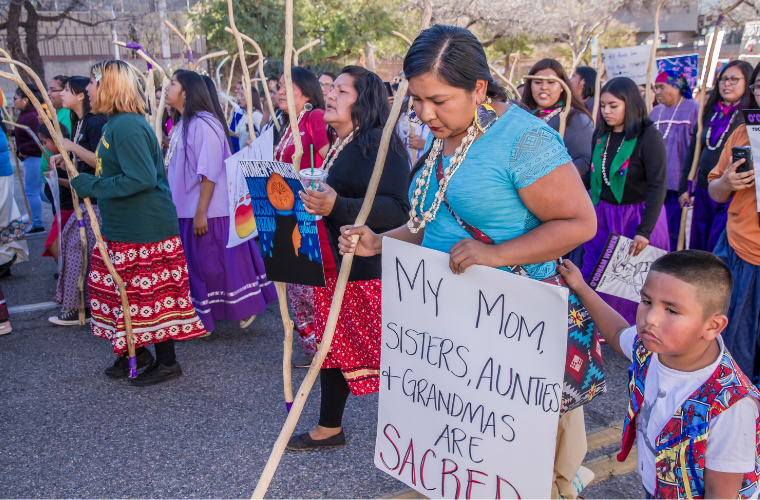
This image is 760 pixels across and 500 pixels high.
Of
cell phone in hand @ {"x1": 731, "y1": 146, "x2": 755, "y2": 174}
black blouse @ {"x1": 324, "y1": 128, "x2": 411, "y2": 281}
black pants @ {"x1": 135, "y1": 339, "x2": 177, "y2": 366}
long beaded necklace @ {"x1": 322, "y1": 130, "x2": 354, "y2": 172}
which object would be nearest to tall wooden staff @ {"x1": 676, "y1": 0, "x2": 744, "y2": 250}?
cell phone in hand @ {"x1": 731, "y1": 146, "x2": 755, "y2": 174}

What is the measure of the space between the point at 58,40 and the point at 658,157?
31401 mm

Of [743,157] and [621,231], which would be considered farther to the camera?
[621,231]

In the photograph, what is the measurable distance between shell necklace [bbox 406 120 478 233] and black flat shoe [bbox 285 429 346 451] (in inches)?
54.8

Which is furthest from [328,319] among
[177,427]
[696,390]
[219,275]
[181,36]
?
[181,36]

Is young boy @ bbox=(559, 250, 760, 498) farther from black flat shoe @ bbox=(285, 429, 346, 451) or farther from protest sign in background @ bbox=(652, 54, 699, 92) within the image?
protest sign in background @ bbox=(652, 54, 699, 92)

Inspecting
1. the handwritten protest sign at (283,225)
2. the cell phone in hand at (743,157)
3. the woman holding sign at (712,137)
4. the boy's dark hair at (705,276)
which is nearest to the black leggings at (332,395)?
the handwritten protest sign at (283,225)

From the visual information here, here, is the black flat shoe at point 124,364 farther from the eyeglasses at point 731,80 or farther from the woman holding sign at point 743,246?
the eyeglasses at point 731,80

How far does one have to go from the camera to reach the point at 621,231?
392 cm

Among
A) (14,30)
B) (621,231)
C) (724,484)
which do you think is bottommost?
(724,484)

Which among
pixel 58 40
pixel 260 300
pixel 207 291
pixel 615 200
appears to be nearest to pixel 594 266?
pixel 615 200

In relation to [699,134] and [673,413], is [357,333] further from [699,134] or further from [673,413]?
[699,134]

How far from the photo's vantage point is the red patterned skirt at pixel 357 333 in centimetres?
271

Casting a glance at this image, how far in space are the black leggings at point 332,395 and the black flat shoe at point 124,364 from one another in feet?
4.91

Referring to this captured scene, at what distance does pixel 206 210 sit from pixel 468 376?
9.35 feet
